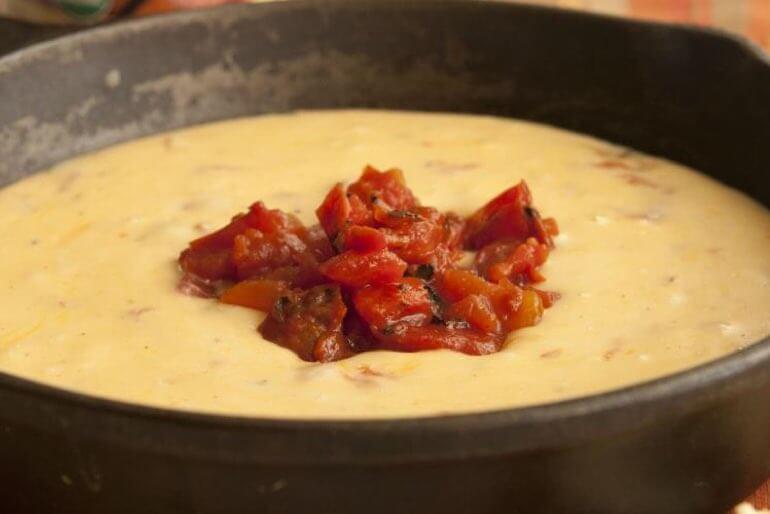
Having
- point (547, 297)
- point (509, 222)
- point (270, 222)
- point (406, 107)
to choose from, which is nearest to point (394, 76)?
point (406, 107)

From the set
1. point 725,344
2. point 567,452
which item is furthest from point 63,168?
point 567,452

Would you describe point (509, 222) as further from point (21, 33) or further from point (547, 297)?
point (21, 33)

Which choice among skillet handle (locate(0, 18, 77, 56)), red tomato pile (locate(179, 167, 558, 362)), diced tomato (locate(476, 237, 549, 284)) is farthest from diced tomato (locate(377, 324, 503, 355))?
skillet handle (locate(0, 18, 77, 56))

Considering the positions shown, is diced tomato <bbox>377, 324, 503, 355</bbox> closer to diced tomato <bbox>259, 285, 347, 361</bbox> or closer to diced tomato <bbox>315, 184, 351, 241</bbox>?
diced tomato <bbox>259, 285, 347, 361</bbox>

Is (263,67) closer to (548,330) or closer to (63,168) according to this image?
(63,168)

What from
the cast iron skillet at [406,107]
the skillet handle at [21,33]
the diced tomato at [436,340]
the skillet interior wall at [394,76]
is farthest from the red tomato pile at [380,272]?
the skillet handle at [21,33]

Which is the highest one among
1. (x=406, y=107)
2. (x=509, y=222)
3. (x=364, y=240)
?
(x=364, y=240)

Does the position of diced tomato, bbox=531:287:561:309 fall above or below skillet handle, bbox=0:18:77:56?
below

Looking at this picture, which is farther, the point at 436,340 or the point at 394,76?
the point at 394,76
